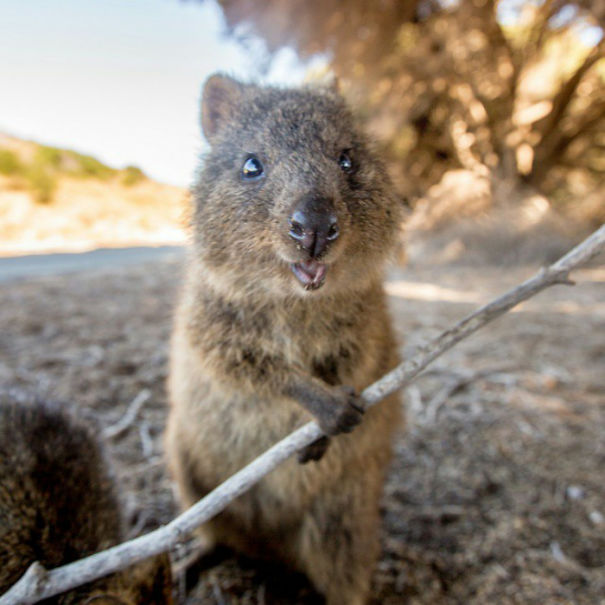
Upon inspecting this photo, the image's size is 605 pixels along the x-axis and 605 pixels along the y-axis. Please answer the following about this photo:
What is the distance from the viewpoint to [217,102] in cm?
219

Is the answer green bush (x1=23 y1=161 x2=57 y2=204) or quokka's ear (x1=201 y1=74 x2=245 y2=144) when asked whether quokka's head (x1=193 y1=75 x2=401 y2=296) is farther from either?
green bush (x1=23 y1=161 x2=57 y2=204)

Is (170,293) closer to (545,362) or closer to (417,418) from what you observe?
(417,418)

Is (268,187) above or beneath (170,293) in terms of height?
above

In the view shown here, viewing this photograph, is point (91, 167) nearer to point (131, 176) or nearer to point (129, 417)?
point (131, 176)

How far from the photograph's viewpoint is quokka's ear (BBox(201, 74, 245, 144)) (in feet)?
7.04

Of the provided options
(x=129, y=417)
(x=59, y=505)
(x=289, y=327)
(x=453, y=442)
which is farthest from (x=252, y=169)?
(x=453, y=442)

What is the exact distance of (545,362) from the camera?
3869mm

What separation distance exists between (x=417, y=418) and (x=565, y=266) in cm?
197

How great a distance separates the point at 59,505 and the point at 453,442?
220 cm

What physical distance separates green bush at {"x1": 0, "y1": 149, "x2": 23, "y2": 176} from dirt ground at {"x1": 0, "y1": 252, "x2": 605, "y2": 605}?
7.01ft

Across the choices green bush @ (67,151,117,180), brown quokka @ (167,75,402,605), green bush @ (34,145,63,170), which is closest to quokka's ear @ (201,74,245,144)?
brown quokka @ (167,75,402,605)

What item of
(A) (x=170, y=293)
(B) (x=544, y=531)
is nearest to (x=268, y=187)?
(B) (x=544, y=531)

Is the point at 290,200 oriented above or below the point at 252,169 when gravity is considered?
below

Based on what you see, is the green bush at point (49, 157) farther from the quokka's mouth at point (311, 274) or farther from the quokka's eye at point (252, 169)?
the quokka's mouth at point (311, 274)
